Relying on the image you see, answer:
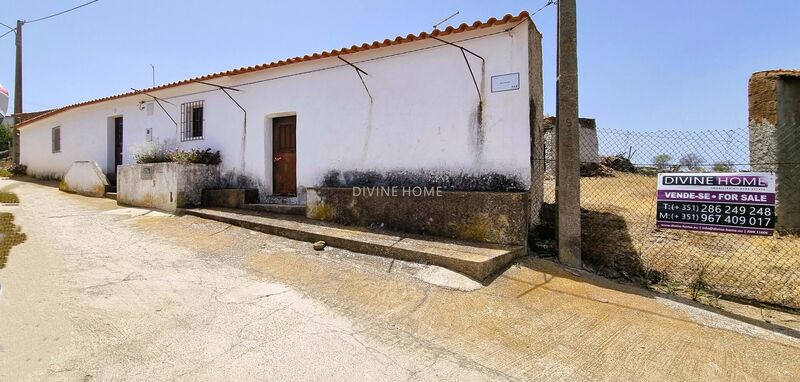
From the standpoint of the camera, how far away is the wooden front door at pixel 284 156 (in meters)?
8.27

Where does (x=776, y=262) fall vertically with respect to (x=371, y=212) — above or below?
below

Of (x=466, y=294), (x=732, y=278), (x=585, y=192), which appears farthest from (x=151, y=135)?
(x=732, y=278)

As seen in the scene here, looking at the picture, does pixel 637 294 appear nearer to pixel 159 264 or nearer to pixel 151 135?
pixel 159 264

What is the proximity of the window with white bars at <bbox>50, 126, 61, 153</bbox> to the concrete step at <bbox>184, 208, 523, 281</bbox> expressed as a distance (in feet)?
38.2

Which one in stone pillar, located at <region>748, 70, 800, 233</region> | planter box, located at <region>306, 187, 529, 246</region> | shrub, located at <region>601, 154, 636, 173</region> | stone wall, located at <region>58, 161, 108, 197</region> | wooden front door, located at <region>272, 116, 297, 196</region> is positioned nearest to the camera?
planter box, located at <region>306, 187, 529, 246</region>

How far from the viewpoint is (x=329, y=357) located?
2.70m

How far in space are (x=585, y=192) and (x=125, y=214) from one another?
32.0 feet

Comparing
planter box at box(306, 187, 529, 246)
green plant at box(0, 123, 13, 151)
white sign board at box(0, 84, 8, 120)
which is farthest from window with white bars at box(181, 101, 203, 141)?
green plant at box(0, 123, 13, 151)

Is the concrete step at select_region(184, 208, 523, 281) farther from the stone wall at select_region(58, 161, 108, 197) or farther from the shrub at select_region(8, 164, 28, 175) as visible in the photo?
the shrub at select_region(8, 164, 28, 175)

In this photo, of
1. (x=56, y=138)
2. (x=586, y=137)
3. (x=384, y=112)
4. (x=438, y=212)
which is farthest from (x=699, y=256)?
(x=56, y=138)

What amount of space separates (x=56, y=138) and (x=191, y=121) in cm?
838

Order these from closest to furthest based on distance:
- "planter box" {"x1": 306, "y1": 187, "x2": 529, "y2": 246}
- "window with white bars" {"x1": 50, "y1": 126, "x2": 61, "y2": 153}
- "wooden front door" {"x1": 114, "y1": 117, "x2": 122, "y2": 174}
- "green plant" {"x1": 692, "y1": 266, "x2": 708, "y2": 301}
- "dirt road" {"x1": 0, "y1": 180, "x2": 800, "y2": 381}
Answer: "dirt road" {"x1": 0, "y1": 180, "x2": 800, "y2": 381} → "green plant" {"x1": 692, "y1": 266, "x2": 708, "y2": 301} → "planter box" {"x1": 306, "y1": 187, "x2": 529, "y2": 246} → "wooden front door" {"x1": 114, "y1": 117, "x2": 122, "y2": 174} → "window with white bars" {"x1": 50, "y1": 126, "x2": 61, "y2": 153}

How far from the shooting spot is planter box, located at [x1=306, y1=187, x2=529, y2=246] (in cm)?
505

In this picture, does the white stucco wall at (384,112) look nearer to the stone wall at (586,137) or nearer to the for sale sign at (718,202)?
the for sale sign at (718,202)
